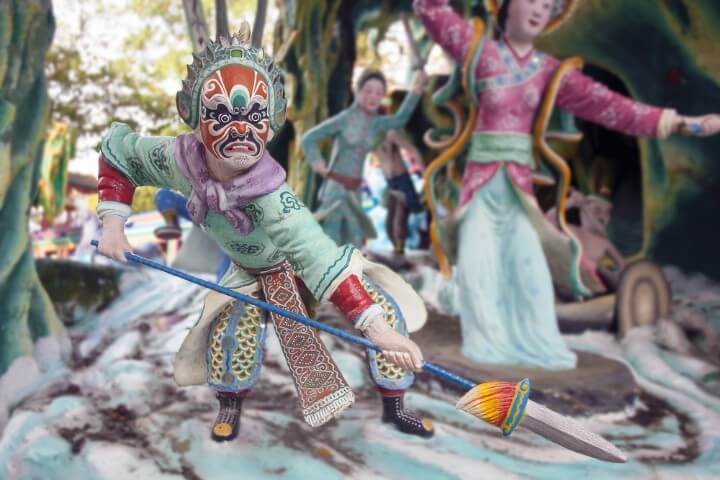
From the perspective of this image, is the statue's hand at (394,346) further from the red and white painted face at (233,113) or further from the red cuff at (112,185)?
the red cuff at (112,185)

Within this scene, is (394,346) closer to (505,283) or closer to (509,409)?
(509,409)

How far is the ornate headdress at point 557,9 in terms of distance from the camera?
336 cm

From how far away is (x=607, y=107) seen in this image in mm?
3088

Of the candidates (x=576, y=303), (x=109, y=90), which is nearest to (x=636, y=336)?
(x=576, y=303)

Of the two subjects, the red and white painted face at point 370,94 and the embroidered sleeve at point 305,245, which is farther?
the red and white painted face at point 370,94

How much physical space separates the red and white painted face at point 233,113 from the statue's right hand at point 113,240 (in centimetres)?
38

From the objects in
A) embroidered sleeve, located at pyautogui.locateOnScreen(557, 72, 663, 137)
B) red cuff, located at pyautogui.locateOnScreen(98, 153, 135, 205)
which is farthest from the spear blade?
embroidered sleeve, located at pyautogui.locateOnScreen(557, 72, 663, 137)

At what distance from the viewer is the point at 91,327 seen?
3.72 meters

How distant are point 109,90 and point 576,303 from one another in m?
5.75

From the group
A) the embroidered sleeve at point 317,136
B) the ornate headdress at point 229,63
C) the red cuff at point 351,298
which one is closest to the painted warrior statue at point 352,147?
the embroidered sleeve at point 317,136

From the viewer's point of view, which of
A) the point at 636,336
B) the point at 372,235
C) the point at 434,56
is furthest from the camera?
the point at 434,56

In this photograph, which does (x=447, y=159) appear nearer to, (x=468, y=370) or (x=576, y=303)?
(x=468, y=370)

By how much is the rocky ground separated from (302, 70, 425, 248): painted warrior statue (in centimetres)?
102

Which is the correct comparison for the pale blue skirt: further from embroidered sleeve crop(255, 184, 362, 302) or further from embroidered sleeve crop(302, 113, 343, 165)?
embroidered sleeve crop(255, 184, 362, 302)
